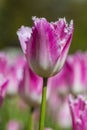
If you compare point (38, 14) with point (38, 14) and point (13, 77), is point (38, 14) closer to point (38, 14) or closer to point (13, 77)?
point (38, 14)

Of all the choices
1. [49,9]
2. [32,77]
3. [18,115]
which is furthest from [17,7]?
[32,77]

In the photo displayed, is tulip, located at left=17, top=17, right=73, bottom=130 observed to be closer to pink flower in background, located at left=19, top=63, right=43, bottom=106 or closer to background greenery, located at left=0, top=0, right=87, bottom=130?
pink flower in background, located at left=19, top=63, right=43, bottom=106

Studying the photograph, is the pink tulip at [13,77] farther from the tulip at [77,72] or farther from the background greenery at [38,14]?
the background greenery at [38,14]

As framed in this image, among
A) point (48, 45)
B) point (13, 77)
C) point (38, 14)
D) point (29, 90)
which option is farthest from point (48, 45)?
point (38, 14)

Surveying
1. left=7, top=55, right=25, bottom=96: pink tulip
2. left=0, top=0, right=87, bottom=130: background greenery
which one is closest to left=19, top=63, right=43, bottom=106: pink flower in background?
left=7, top=55, right=25, bottom=96: pink tulip

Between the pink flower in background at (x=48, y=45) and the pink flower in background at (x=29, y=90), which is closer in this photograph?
the pink flower in background at (x=48, y=45)

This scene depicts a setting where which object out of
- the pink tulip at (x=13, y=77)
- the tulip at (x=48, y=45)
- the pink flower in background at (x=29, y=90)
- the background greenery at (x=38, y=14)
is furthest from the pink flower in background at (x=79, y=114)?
the background greenery at (x=38, y=14)

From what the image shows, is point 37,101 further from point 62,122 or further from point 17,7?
point 17,7
